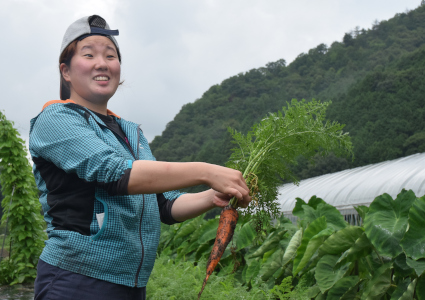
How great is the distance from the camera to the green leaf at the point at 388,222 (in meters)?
2.98

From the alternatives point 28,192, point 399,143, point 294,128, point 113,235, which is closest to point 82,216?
point 113,235

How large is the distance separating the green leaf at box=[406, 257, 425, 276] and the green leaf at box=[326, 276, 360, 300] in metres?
0.57

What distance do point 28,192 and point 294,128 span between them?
Result: 24.3ft

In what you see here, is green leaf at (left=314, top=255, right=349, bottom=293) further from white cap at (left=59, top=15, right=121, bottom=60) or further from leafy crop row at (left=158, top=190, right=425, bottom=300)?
white cap at (left=59, top=15, right=121, bottom=60)

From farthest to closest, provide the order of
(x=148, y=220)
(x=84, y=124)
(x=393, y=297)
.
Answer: (x=393, y=297)
(x=148, y=220)
(x=84, y=124)

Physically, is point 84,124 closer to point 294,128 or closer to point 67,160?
point 67,160

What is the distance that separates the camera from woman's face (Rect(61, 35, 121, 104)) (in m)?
1.78

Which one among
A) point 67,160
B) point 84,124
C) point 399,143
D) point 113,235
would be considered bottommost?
point 399,143

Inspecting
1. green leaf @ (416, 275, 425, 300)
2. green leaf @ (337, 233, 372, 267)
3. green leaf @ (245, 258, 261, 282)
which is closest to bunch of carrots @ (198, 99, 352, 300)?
green leaf @ (337, 233, 372, 267)

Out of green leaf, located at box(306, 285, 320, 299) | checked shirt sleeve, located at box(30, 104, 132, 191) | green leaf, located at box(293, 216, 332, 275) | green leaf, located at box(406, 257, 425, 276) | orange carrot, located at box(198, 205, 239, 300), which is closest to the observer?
checked shirt sleeve, located at box(30, 104, 132, 191)

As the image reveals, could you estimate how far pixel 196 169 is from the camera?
4.86ft

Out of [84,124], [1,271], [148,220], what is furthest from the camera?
[1,271]

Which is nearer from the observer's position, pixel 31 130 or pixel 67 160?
pixel 67 160

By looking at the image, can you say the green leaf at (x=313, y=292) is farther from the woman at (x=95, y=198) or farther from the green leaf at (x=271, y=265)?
the woman at (x=95, y=198)
